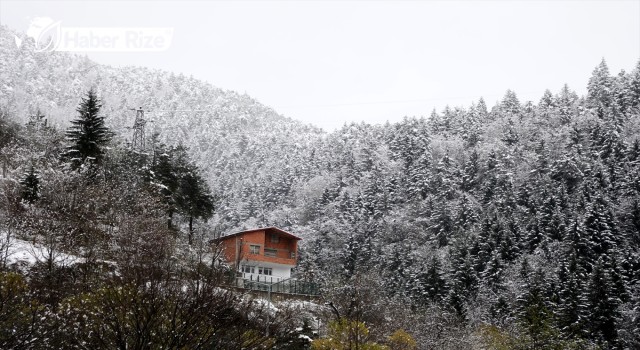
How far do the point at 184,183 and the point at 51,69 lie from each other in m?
124

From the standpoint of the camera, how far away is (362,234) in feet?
→ 253

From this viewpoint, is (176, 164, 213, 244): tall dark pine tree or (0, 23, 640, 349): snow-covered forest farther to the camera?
(176, 164, 213, 244): tall dark pine tree

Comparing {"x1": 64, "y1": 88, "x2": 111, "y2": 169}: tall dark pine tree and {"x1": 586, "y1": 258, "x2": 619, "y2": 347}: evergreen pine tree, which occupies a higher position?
{"x1": 64, "y1": 88, "x2": 111, "y2": 169}: tall dark pine tree

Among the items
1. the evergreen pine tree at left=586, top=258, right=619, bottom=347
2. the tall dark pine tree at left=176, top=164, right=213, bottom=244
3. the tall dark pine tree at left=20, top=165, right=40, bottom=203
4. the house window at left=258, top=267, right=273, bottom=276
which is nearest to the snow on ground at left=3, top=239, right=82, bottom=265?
the tall dark pine tree at left=20, top=165, right=40, bottom=203

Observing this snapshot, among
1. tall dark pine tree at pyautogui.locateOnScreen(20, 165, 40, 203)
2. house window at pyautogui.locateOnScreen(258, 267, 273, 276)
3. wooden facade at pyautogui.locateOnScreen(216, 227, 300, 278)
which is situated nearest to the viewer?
tall dark pine tree at pyautogui.locateOnScreen(20, 165, 40, 203)

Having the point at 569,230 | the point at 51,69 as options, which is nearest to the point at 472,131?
the point at 569,230

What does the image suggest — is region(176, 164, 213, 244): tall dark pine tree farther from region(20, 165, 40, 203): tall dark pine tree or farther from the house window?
region(20, 165, 40, 203): tall dark pine tree

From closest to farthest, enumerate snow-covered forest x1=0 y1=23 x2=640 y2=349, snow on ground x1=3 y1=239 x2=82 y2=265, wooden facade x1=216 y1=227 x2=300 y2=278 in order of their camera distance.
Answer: snow-covered forest x1=0 y1=23 x2=640 y2=349 < snow on ground x1=3 y1=239 x2=82 y2=265 < wooden facade x1=216 y1=227 x2=300 y2=278

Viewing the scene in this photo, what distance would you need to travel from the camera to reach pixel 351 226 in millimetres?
79125

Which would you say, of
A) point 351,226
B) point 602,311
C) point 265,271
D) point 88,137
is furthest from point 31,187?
point 351,226

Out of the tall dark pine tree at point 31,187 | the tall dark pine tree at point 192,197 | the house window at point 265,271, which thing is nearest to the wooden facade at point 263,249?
the house window at point 265,271

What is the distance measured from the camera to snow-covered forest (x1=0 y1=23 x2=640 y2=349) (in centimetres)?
1742

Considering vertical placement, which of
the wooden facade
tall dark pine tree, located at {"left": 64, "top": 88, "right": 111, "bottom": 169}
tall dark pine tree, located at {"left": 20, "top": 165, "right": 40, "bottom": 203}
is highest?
tall dark pine tree, located at {"left": 64, "top": 88, "right": 111, "bottom": 169}

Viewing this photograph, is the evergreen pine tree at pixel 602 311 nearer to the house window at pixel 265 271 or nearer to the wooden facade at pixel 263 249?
the wooden facade at pixel 263 249
